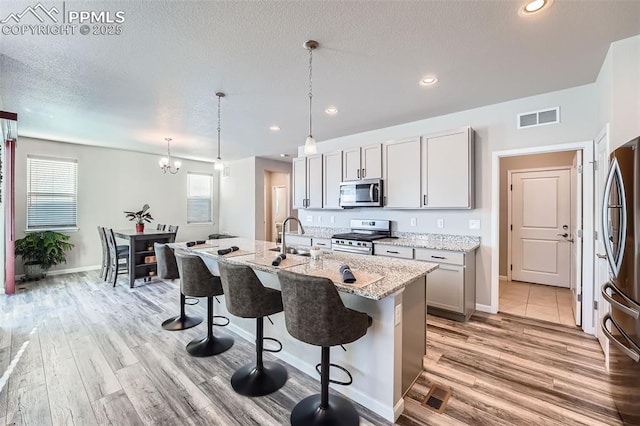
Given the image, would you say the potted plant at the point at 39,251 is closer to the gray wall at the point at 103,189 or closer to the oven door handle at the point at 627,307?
the gray wall at the point at 103,189

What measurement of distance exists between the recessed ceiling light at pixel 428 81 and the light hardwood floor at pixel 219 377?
2.69 metres

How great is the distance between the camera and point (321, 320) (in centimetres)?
159

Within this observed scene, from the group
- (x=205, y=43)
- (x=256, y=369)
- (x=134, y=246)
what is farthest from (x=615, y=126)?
(x=134, y=246)

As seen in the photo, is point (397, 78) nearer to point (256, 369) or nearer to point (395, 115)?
point (395, 115)

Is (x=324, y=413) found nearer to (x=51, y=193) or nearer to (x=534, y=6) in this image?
(x=534, y=6)

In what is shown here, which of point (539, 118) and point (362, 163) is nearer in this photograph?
point (539, 118)

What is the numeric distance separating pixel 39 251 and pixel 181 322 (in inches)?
159

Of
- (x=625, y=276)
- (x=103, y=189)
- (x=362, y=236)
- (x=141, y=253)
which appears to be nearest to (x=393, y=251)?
(x=362, y=236)

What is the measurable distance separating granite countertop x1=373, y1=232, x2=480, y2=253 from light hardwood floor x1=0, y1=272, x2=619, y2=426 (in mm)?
894

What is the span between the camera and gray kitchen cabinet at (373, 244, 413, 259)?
363cm

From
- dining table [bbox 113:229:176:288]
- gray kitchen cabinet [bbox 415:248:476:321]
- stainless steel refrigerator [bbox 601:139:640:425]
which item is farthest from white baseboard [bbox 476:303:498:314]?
dining table [bbox 113:229:176:288]

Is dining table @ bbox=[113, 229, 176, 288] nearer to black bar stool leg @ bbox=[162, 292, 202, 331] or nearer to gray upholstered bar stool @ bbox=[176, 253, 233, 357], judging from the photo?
black bar stool leg @ bbox=[162, 292, 202, 331]

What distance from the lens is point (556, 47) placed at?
90.4 inches

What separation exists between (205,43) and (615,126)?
3423 mm
